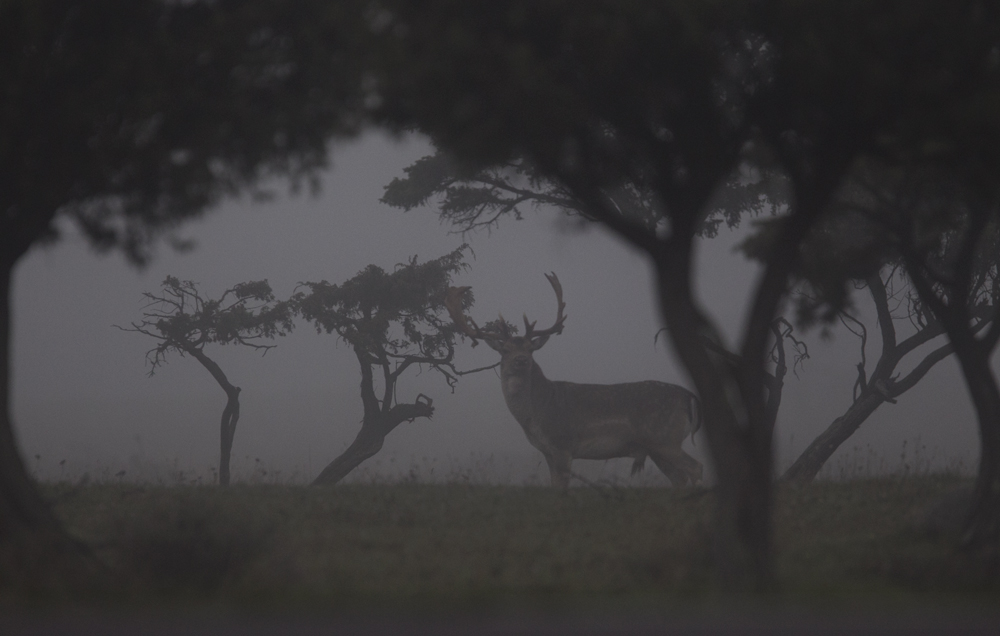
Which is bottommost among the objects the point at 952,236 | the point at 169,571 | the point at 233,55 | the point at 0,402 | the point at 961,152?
the point at 169,571

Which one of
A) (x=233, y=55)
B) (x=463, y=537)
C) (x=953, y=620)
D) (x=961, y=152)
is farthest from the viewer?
(x=463, y=537)

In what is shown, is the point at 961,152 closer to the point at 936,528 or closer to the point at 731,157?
the point at 731,157

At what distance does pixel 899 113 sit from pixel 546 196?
481 inches

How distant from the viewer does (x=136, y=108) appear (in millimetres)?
8695

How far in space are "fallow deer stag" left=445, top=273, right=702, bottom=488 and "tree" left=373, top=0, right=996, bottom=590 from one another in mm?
8042

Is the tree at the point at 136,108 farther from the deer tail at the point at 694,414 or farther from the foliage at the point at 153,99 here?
the deer tail at the point at 694,414

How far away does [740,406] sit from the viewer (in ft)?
27.9

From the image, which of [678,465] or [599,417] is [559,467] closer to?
[599,417]

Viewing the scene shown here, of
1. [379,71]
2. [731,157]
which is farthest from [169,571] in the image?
[731,157]

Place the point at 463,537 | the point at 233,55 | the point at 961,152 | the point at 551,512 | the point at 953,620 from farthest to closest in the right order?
the point at 551,512, the point at 463,537, the point at 233,55, the point at 961,152, the point at 953,620

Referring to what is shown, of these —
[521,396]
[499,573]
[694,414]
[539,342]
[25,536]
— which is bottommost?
[499,573]

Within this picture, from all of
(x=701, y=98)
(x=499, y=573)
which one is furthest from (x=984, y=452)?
(x=499, y=573)

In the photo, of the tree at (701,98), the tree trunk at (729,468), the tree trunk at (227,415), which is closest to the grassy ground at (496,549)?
the tree trunk at (729,468)

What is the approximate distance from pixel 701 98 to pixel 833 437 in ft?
48.1
